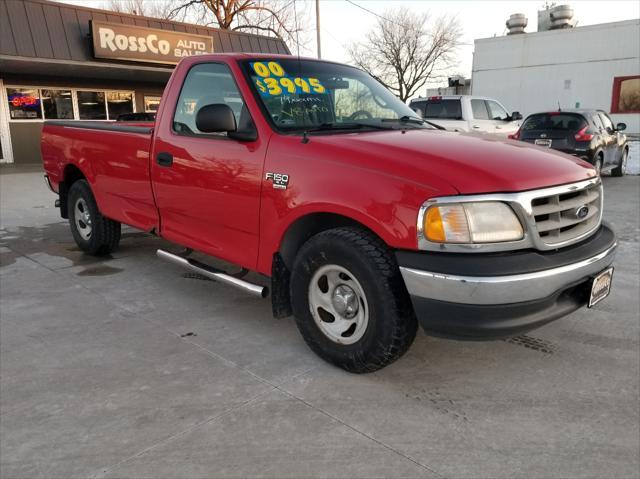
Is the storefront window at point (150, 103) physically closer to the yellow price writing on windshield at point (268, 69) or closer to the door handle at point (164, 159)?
the door handle at point (164, 159)

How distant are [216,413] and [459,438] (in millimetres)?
1229

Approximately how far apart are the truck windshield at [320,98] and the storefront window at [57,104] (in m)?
16.3

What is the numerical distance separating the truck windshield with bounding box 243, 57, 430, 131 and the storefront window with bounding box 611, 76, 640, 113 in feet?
95.7

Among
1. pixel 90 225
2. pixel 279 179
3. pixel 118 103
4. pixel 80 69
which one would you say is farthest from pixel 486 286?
pixel 118 103

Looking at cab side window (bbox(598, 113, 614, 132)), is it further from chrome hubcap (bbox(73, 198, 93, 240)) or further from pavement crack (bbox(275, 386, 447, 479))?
pavement crack (bbox(275, 386, 447, 479))

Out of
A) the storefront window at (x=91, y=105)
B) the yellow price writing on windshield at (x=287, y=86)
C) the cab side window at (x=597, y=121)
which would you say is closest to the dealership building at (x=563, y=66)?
the cab side window at (x=597, y=121)

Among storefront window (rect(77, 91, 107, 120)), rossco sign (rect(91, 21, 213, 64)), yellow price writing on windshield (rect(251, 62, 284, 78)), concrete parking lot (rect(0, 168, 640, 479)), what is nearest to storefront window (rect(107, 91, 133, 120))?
storefront window (rect(77, 91, 107, 120))

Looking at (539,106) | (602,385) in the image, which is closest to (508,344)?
(602,385)

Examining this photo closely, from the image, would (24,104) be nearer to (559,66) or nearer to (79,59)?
(79,59)

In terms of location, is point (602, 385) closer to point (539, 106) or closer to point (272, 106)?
point (272, 106)

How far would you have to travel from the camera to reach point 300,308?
3197 mm

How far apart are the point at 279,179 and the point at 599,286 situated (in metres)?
1.94

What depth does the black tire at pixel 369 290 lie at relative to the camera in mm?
2713

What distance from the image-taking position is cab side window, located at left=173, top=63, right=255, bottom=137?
360cm
